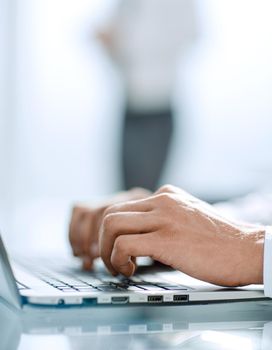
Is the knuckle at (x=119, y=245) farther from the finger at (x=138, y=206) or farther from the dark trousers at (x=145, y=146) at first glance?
the dark trousers at (x=145, y=146)

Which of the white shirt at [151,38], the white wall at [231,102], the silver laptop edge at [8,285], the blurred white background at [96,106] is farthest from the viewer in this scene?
the white wall at [231,102]

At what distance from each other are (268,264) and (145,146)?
277 cm

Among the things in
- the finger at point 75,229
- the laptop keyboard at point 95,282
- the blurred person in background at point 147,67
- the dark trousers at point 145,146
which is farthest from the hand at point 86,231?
the dark trousers at point 145,146

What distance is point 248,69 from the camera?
5945 millimetres

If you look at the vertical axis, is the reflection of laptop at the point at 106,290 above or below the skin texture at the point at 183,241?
below

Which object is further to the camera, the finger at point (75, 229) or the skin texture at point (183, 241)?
the finger at point (75, 229)

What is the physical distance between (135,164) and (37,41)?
1.76 m

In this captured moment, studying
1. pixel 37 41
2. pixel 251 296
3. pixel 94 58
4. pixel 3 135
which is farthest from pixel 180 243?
pixel 94 58

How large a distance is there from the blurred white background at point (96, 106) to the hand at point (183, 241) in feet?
13.6

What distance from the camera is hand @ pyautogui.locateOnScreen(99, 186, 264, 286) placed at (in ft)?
2.94

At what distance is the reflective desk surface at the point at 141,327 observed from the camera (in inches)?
28.0

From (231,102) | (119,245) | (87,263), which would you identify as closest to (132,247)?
(119,245)

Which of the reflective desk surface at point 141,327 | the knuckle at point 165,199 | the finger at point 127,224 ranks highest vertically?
the knuckle at point 165,199

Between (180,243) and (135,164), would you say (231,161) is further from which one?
(180,243)
